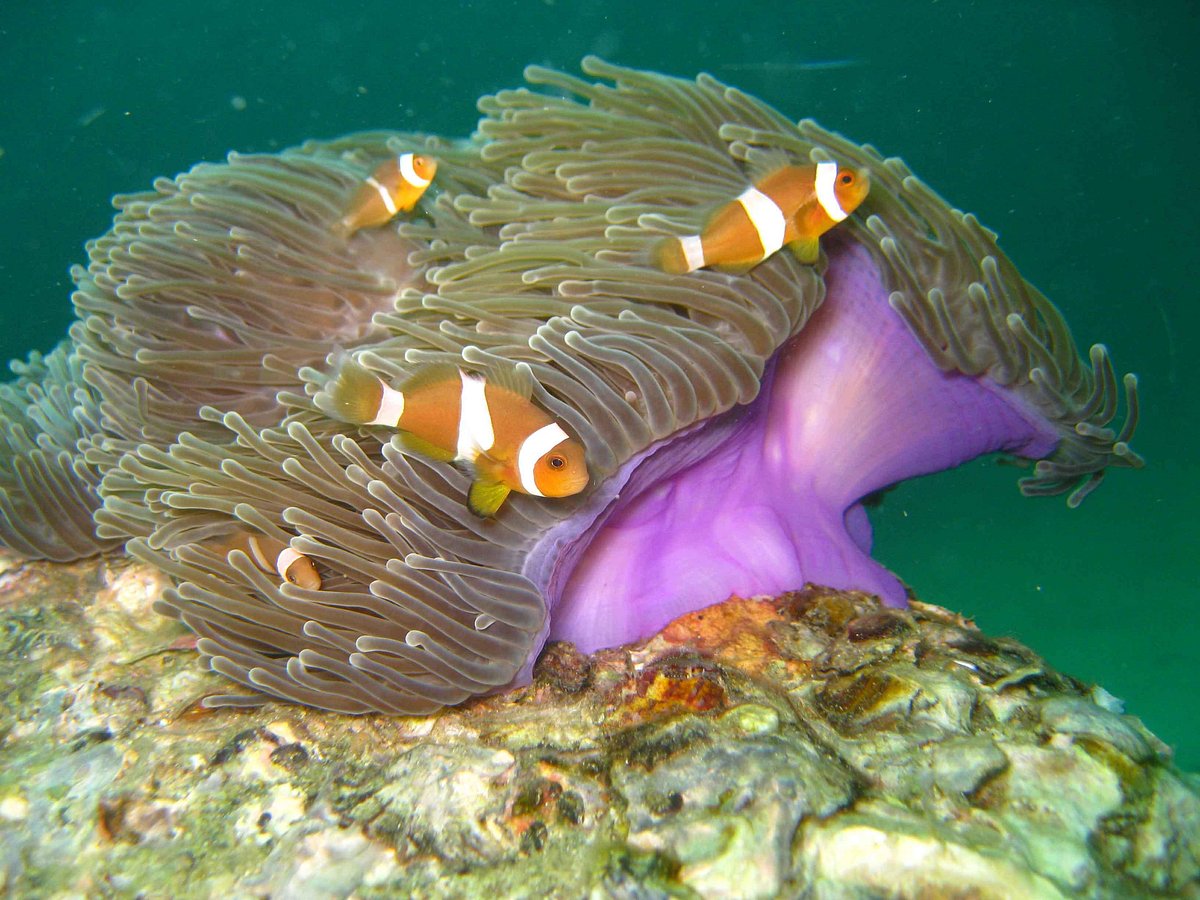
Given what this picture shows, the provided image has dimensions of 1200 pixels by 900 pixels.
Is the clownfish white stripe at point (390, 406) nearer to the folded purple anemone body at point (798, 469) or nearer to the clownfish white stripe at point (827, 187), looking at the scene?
the folded purple anemone body at point (798, 469)

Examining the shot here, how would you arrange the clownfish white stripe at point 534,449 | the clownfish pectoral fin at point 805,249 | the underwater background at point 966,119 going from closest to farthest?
the clownfish white stripe at point 534,449
the clownfish pectoral fin at point 805,249
the underwater background at point 966,119

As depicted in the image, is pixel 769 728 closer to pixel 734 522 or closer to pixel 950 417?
pixel 734 522

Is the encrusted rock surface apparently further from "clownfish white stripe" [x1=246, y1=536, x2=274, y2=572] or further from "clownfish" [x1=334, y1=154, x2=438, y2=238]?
"clownfish" [x1=334, y1=154, x2=438, y2=238]

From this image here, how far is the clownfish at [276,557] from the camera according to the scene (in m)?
1.71

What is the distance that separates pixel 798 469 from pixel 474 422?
3.87ft

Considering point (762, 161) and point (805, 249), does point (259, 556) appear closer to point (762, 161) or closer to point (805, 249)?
point (805, 249)

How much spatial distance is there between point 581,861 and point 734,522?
110 centimetres

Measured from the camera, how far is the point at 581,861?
1.21m

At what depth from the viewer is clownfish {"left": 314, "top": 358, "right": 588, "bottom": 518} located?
4.70 ft

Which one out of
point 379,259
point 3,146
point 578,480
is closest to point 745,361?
point 578,480

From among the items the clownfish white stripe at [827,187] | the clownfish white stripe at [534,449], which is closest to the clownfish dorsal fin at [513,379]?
the clownfish white stripe at [534,449]

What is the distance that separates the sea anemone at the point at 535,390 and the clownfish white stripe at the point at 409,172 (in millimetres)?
101

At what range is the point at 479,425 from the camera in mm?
1470

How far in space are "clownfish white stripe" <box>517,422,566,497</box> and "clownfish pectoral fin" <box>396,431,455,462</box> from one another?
20 cm
